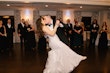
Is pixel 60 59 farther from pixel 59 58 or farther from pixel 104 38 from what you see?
pixel 104 38

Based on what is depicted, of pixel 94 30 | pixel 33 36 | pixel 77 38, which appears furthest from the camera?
pixel 94 30

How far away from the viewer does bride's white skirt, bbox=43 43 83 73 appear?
4113mm

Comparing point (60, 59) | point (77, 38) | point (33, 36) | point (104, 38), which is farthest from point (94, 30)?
point (60, 59)

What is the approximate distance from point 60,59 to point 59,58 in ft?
0.10

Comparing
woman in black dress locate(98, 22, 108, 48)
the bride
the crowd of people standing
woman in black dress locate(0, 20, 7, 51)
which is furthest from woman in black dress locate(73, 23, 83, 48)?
the bride

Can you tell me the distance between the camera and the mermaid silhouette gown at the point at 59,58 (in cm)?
407

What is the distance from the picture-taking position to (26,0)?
758cm

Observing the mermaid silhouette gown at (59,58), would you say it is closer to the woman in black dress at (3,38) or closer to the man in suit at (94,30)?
the woman in black dress at (3,38)

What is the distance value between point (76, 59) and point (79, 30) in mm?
4841

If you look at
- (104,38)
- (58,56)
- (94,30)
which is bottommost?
(104,38)

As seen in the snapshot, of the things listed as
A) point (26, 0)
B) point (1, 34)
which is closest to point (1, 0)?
point (26, 0)

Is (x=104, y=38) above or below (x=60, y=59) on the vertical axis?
below

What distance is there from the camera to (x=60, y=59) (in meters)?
4.14

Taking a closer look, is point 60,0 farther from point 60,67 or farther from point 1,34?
point 60,67
